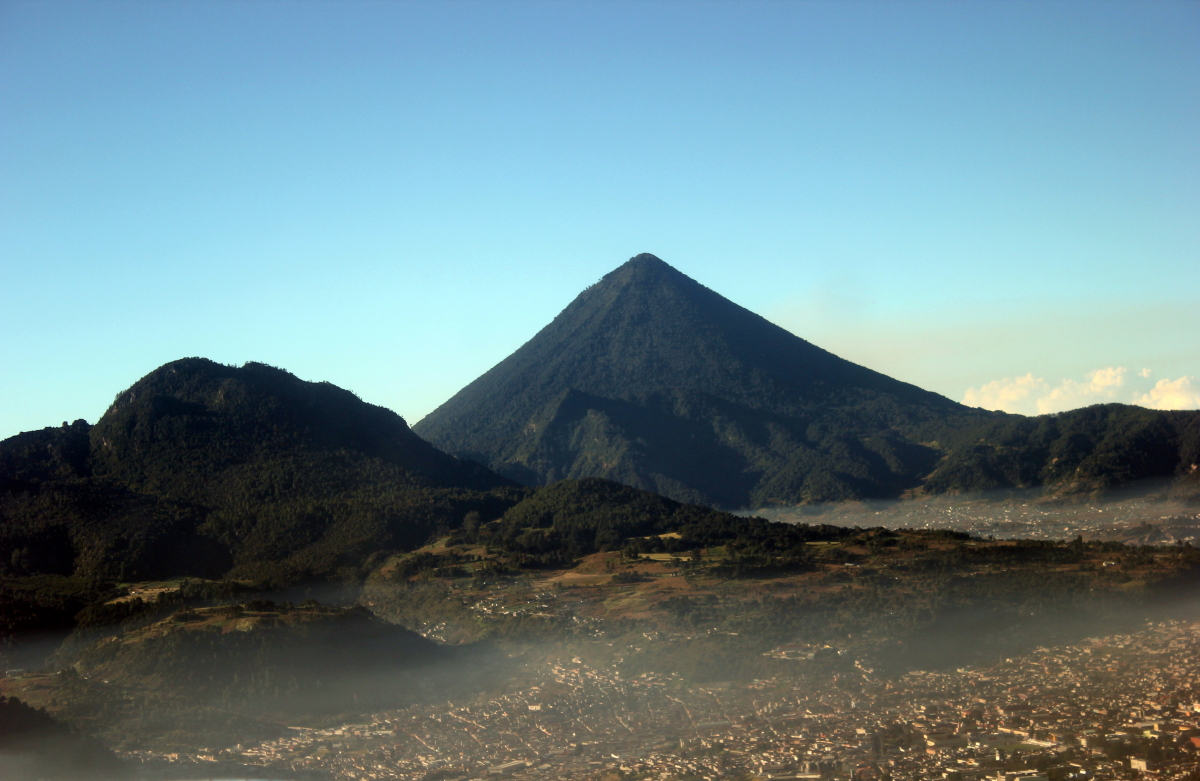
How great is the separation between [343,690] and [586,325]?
368 ft

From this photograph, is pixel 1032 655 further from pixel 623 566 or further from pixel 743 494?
pixel 743 494

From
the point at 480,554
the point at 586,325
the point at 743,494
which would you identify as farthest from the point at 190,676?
the point at 586,325

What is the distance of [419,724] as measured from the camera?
124 feet

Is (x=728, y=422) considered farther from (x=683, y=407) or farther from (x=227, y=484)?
(x=227, y=484)

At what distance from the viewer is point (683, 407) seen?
131 metres

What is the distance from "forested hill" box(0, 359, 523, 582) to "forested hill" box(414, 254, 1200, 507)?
109 ft

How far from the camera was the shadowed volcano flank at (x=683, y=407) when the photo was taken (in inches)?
4547

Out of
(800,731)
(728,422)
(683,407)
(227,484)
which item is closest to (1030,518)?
(728,422)

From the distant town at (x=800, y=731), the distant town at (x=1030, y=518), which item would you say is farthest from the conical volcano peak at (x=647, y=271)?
the distant town at (x=800, y=731)

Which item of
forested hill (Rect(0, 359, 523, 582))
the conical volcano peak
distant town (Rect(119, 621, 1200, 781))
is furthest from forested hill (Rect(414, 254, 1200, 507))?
distant town (Rect(119, 621, 1200, 781))

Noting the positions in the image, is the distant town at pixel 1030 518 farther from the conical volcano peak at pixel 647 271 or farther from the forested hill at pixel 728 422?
the conical volcano peak at pixel 647 271

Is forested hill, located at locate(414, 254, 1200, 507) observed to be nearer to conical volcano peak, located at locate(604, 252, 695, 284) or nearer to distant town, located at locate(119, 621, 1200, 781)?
conical volcano peak, located at locate(604, 252, 695, 284)

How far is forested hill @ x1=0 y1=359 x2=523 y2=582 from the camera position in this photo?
64750mm

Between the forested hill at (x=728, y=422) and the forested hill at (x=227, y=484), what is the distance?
1308 inches
